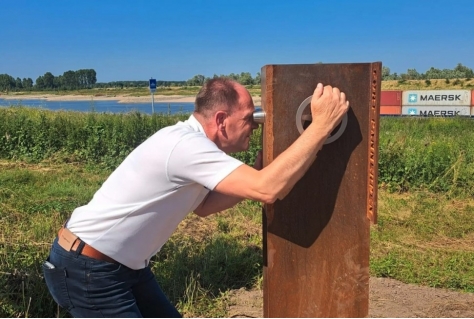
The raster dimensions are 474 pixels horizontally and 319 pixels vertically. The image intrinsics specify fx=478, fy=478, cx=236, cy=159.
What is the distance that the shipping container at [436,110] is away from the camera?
31.9 m

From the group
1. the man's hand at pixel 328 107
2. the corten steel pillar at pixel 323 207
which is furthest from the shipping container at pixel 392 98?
the man's hand at pixel 328 107

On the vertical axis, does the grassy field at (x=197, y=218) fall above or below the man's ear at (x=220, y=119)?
below

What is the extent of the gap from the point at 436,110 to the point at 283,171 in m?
34.7

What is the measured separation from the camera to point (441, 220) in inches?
263

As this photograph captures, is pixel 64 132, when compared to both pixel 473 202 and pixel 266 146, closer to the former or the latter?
pixel 473 202

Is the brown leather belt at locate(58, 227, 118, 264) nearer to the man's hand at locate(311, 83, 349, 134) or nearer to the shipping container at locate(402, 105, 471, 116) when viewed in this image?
the man's hand at locate(311, 83, 349, 134)

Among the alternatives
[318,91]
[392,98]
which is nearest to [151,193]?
[318,91]

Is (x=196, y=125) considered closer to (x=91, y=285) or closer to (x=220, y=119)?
(x=220, y=119)

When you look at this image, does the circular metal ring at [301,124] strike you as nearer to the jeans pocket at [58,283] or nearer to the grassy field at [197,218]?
the jeans pocket at [58,283]

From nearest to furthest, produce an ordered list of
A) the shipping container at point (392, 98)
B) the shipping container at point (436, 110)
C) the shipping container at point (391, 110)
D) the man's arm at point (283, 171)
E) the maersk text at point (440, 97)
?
the man's arm at point (283, 171) → the shipping container at point (436, 110) → the maersk text at point (440, 97) → the shipping container at point (392, 98) → the shipping container at point (391, 110)

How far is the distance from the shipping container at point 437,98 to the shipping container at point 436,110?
21cm

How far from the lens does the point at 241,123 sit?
6.17 ft

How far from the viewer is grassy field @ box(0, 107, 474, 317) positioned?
4.09 metres

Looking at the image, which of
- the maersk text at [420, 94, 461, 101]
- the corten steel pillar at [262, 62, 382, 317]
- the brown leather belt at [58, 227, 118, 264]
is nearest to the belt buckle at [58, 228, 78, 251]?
the brown leather belt at [58, 227, 118, 264]
